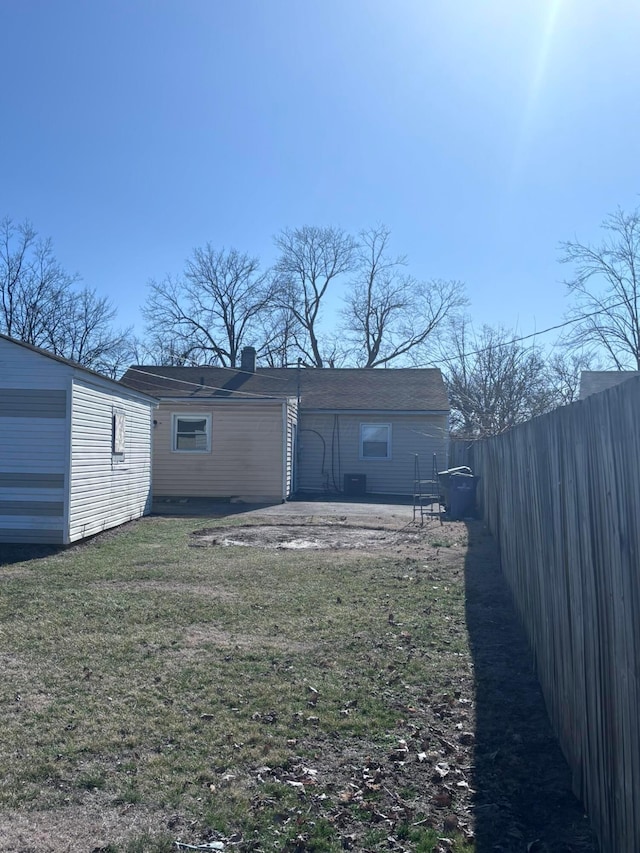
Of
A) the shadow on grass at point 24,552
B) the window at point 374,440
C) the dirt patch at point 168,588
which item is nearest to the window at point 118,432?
the shadow on grass at point 24,552

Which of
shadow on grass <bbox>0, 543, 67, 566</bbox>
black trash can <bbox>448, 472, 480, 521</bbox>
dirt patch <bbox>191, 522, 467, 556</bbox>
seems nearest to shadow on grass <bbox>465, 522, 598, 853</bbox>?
dirt patch <bbox>191, 522, 467, 556</bbox>

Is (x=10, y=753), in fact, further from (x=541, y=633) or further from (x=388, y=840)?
(x=541, y=633)

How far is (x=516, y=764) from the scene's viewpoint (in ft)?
12.9

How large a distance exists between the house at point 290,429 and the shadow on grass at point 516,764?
12.8 meters

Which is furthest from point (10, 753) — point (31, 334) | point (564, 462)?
point (31, 334)

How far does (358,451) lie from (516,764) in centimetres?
1842

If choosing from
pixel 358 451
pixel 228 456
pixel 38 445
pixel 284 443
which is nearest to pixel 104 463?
pixel 38 445

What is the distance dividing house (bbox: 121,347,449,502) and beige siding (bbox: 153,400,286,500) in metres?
0.03

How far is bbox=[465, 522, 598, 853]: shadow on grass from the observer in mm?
3195

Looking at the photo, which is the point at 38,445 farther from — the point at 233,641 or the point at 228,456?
the point at 228,456

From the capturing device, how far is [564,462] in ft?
13.5

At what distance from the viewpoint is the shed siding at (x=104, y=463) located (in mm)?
11102

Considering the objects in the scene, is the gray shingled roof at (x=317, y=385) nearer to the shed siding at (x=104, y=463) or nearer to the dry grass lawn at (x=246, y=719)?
the shed siding at (x=104, y=463)

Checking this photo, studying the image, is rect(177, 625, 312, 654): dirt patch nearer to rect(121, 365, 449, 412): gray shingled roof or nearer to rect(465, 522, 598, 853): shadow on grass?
rect(465, 522, 598, 853): shadow on grass
